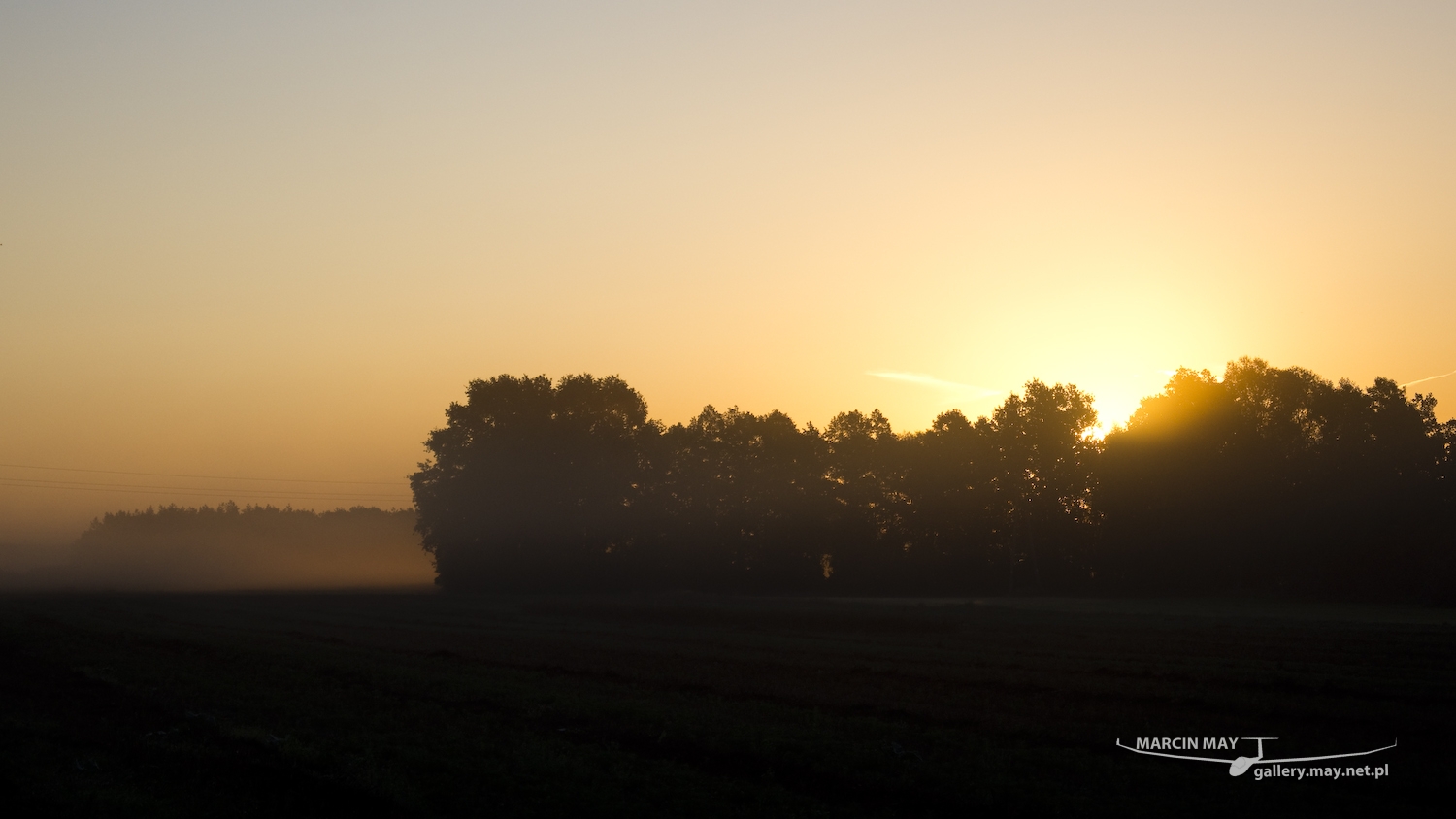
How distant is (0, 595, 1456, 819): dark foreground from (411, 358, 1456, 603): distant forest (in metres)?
43.7

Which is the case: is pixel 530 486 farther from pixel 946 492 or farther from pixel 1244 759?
pixel 1244 759

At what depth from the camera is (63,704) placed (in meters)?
21.2

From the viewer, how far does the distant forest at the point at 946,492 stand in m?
76.5

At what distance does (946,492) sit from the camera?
102 metres

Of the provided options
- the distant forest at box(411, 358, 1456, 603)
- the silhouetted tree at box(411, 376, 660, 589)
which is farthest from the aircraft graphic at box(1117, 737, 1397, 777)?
the silhouetted tree at box(411, 376, 660, 589)

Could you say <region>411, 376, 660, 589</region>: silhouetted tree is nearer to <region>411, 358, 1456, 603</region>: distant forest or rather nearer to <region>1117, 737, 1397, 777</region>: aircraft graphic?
<region>411, 358, 1456, 603</region>: distant forest

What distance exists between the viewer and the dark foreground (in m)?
13.2

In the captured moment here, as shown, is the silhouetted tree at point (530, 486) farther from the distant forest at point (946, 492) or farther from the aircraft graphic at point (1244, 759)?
the aircraft graphic at point (1244, 759)

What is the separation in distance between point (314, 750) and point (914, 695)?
42.1 feet

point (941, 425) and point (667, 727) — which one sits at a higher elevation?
point (941, 425)

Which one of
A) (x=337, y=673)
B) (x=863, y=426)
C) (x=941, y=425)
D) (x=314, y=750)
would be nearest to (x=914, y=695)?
(x=314, y=750)

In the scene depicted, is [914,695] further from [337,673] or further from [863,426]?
[863,426]

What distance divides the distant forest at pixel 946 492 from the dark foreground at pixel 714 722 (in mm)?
43693

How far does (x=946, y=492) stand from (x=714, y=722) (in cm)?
8666
